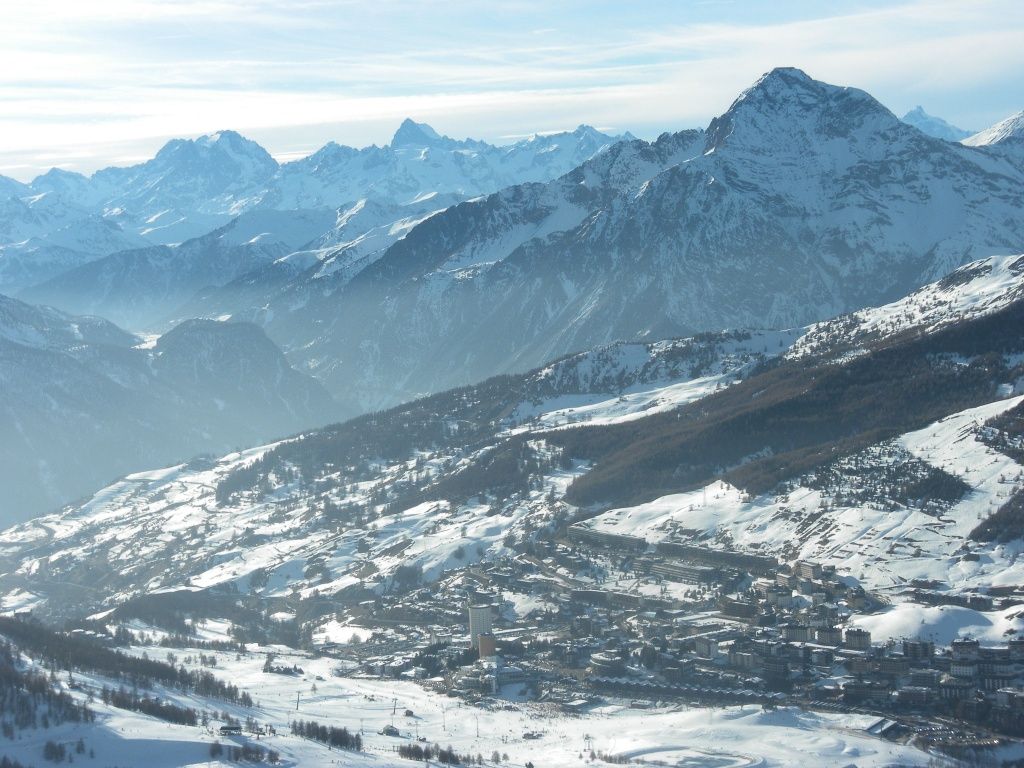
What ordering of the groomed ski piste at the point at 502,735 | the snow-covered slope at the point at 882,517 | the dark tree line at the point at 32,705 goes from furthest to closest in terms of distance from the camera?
the snow-covered slope at the point at 882,517 < the dark tree line at the point at 32,705 < the groomed ski piste at the point at 502,735

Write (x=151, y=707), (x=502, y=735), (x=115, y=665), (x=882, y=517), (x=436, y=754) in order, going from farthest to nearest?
(x=882, y=517) → (x=115, y=665) → (x=151, y=707) → (x=502, y=735) → (x=436, y=754)

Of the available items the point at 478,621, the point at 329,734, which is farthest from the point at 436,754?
the point at 478,621

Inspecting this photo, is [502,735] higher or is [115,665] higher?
[115,665]

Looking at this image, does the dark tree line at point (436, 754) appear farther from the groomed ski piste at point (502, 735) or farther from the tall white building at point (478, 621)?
the tall white building at point (478, 621)

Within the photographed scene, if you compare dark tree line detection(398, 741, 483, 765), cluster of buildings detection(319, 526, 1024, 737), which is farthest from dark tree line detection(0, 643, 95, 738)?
cluster of buildings detection(319, 526, 1024, 737)

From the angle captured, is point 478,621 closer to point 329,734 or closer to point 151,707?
point 329,734

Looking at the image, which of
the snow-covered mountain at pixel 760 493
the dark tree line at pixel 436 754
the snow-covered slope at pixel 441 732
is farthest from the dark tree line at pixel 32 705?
the snow-covered mountain at pixel 760 493

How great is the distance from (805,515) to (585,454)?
48330 mm

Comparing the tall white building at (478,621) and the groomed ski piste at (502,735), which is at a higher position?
the tall white building at (478,621)

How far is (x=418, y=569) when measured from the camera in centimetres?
16200

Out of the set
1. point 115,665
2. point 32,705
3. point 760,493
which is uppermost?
point 760,493

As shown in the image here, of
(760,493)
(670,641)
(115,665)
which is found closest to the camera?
(670,641)

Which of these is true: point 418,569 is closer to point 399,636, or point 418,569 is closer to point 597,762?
point 399,636

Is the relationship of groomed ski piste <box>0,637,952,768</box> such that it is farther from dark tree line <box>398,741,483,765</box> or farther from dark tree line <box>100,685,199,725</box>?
dark tree line <box>100,685,199,725</box>
